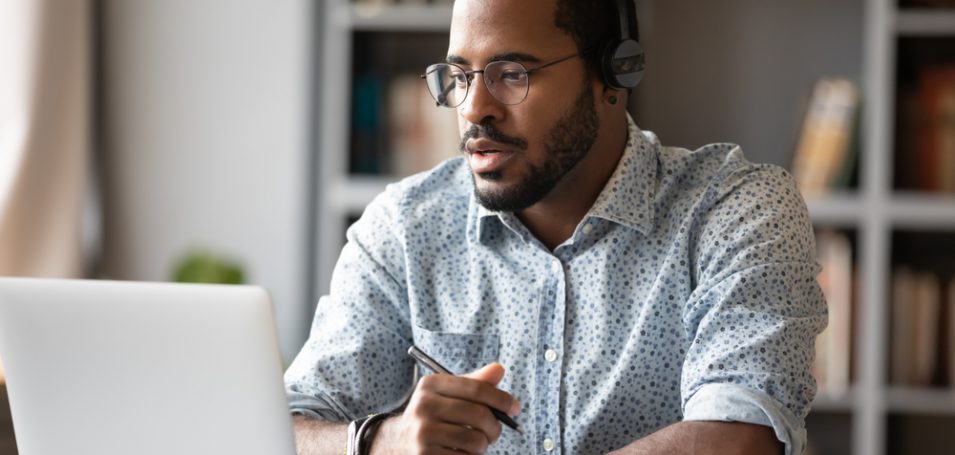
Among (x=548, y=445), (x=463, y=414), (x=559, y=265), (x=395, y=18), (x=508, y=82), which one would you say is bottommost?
(x=548, y=445)

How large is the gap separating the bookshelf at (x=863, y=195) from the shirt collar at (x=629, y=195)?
1.25 m

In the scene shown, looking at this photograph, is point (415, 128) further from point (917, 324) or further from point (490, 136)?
point (490, 136)

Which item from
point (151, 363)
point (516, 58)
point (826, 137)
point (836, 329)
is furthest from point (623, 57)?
point (836, 329)

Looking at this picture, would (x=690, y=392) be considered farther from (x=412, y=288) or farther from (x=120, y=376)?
(x=120, y=376)

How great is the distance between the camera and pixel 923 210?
2695 mm

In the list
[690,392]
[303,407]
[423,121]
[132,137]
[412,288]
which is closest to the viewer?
[690,392]

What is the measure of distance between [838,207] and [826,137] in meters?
0.16

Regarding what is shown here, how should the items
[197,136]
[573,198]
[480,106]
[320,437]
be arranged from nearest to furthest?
1. [320,437]
2. [480,106]
3. [573,198]
4. [197,136]

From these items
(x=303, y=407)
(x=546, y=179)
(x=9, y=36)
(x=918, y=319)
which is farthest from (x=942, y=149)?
(x=9, y=36)

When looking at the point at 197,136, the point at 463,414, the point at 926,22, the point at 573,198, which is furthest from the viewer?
the point at 197,136

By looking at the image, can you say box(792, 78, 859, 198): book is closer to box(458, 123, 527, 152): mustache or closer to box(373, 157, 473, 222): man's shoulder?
box(373, 157, 473, 222): man's shoulder

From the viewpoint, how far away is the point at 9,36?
8.72ft

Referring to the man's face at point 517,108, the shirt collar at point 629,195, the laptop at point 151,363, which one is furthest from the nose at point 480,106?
the laptop at point 151,363

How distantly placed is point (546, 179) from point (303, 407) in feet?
1.37
